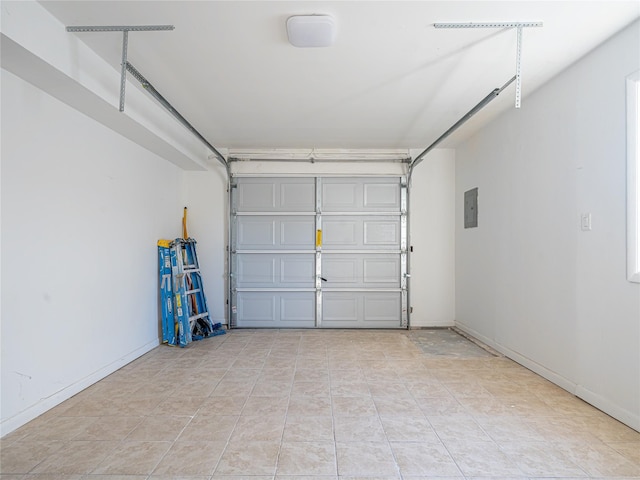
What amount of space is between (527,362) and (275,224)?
3.55m

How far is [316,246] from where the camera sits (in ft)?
16.8

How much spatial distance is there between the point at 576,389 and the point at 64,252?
419 cm

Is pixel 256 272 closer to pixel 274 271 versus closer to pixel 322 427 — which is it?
pixel 274 271

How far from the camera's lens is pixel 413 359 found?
3.70 meters

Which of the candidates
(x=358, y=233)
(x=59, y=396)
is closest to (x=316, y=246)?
(x=358, y=233)

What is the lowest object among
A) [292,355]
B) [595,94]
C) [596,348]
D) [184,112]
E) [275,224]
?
[292,355]

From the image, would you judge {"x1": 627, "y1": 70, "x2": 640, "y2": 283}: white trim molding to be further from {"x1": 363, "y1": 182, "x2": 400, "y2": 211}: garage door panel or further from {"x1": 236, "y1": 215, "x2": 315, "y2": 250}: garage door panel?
{"x1": 236, "y1": 215, "x2": 315, "y2": 250}: garage door panel

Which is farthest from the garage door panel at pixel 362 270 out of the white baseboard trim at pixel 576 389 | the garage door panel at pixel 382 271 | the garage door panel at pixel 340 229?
the white baseboard trim at pixel 576 389

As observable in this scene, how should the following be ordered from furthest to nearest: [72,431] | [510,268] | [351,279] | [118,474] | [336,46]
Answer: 1. [351,279]
2. [510,268]
3. [336,46]
4. [72,431]
5. [118,474]

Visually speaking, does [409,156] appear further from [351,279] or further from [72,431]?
[72,431]

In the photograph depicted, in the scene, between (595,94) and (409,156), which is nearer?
(595,94)

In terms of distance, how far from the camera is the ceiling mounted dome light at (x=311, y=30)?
216 centimetres

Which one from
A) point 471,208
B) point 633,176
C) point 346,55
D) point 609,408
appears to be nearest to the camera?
point 633,176

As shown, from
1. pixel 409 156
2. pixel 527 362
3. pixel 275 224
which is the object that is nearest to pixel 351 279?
pixel 275 224
